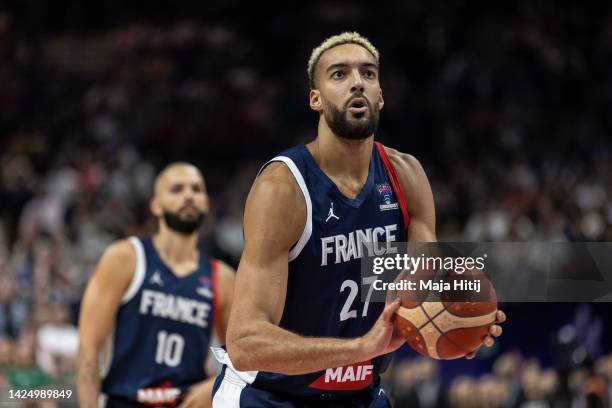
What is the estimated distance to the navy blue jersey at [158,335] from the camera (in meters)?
6.13

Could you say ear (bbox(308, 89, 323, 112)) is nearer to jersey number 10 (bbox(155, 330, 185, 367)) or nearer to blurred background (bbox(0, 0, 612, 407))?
jersey number 10 (bbox(155, 330, 185, 367))

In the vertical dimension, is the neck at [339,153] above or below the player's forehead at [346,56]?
below

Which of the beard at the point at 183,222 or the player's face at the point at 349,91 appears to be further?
the beard at the point at 183,222

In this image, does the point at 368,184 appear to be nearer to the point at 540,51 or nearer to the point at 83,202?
the point at 83,202

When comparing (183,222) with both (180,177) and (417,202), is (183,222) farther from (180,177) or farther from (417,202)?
(417,202)

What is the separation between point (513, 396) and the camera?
7.80 meters

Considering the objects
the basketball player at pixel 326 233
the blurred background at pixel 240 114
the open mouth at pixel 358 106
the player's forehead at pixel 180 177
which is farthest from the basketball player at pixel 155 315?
the blurred background at pixel 240 114

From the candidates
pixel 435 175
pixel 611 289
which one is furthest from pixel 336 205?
pixel 435 175

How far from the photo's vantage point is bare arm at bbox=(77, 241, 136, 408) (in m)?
5.85

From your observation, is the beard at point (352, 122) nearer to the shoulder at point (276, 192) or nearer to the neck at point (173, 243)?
the shoulder at point (276, 192)

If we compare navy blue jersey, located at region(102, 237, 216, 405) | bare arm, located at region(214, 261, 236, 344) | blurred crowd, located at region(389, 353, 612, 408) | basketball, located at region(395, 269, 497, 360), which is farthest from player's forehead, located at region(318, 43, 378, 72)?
blurred crowd, located at region(389, 353, 612, 408)

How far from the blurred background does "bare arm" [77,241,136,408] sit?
330 cm

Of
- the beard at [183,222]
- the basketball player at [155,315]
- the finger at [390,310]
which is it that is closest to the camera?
the finger at [390,310]

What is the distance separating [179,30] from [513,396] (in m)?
9.19
